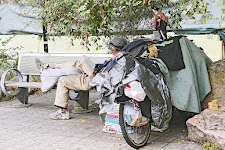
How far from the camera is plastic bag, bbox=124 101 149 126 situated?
5.16 metres

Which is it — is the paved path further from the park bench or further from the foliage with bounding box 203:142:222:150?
the park bench

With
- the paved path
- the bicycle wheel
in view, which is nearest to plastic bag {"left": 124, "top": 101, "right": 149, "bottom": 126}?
the bicycle wheel

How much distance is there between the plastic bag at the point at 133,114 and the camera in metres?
5.16

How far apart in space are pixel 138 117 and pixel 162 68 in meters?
0.79

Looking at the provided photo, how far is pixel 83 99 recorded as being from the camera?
23.8ft

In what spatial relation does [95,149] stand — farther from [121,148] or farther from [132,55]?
[132,55]

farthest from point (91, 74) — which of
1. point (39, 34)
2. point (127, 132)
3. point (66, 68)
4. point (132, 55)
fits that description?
point (39, 34)

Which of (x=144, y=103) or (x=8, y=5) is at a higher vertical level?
(x=8, y=5)

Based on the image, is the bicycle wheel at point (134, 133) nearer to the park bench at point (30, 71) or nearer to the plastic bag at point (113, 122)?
the plastic bag at point (113, 122)

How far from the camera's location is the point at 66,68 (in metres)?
6.69

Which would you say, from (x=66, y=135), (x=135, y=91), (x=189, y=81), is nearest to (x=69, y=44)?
(x=66, y=135)

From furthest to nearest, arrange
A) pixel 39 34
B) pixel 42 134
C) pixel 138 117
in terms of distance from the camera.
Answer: pixel 39 34, pixel 42 134, pixel 138 117

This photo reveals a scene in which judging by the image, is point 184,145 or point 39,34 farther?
point 39,34

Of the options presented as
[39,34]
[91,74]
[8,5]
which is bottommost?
[91,74]
